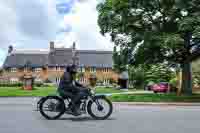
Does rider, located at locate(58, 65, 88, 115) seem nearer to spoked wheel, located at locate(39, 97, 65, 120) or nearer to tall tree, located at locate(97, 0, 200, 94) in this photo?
spoked wheel, located at locate(39, 97, 65, 120)

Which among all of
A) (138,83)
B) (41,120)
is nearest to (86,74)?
(138,83)

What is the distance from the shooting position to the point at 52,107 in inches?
524

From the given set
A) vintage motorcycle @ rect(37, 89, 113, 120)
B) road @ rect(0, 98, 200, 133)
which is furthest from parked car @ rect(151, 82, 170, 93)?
vintage motorcycle @ rect(37, 89, 113, 120)

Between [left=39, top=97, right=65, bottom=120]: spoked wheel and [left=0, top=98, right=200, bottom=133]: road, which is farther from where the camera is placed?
[left=39, top=97, right=65, bottom=120]: spoked wheel

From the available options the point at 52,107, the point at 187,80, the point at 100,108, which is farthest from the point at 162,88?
the point at 52,107

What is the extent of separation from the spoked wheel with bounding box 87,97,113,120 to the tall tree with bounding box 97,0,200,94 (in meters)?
13.5

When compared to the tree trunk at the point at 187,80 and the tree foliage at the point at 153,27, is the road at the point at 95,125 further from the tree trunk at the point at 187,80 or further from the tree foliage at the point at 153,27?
the tree trunk at the point at 187,80

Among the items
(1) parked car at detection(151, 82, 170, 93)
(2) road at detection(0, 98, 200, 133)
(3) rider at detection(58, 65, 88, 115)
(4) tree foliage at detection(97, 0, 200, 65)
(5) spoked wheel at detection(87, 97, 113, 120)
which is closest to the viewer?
(2) road at detection(0, 98, 200, 133)

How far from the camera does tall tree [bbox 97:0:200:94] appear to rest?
87.4 feet

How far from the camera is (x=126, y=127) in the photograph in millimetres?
11258

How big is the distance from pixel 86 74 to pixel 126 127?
9902 centimetres

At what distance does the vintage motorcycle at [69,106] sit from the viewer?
13320 millimetres

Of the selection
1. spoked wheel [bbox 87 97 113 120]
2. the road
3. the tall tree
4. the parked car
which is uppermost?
the tall tree

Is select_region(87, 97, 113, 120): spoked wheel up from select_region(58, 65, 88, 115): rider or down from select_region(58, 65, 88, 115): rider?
down
